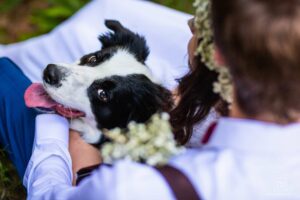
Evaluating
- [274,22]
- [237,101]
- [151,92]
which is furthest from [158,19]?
[274,22]

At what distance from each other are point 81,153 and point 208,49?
0.61m

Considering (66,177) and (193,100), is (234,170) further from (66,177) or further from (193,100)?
(66,177)

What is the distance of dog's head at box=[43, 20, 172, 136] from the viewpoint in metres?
1.58

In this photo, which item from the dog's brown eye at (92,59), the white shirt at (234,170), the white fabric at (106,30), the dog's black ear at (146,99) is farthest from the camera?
the white fabric at (106,30)

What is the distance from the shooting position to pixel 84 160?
158 cm

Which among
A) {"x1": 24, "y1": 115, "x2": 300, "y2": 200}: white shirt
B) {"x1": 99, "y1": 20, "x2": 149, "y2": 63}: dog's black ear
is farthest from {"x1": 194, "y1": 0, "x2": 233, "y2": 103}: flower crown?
{"x1": 99, "y1": 20, "x2": 149, "y2": 63}: dog's black ear

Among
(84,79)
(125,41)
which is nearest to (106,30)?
(125,41)

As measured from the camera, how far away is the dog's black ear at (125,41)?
172cm

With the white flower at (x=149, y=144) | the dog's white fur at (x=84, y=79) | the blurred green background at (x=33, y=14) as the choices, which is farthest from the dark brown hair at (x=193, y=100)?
the blurred green background at (x=33, y=14)

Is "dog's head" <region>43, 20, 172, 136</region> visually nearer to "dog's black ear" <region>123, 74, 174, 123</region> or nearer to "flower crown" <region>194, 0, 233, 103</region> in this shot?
"dog's black ear" <region>123, 74, 174, 123</region>

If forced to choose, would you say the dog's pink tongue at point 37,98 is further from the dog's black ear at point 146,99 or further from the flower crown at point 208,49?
the flower crown at point 208,49

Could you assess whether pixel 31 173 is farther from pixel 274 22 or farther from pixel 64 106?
pixel 274 22

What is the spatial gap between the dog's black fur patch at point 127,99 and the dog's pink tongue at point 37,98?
0.13 meters

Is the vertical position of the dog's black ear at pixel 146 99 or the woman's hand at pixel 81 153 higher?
the dog's black ear at pixel 146 99
